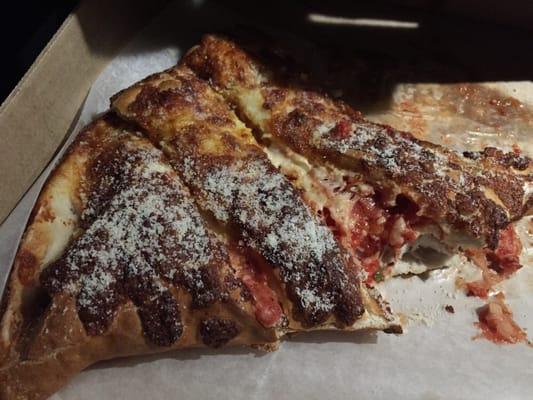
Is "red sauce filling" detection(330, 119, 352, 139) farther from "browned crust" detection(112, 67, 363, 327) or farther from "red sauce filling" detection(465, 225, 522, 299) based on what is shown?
"red sauce filling" detection(465, 225, 522, 299)

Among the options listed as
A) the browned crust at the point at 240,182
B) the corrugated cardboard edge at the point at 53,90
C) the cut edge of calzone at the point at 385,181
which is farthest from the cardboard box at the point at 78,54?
the cut edge of calzone at the point at 385,181

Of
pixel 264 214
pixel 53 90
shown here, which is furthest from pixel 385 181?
pixel 53 90

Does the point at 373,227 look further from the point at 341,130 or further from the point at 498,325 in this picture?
the point at 498,325

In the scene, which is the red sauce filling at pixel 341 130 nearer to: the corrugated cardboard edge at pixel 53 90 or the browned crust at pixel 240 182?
the browned crust at pixel 240 182

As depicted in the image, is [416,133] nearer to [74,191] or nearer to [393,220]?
[393,220]

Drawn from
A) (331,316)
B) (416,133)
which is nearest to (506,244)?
(416,133)

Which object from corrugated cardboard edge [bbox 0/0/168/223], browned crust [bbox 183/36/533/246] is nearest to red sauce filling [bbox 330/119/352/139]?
browned crust [bbox 183/36/533/246]
